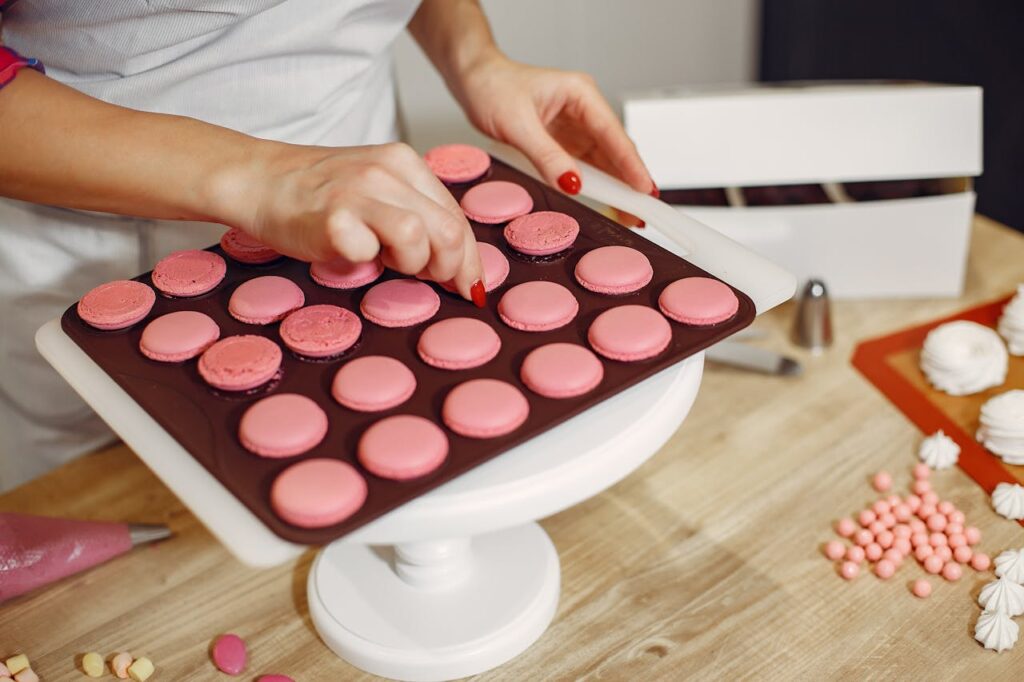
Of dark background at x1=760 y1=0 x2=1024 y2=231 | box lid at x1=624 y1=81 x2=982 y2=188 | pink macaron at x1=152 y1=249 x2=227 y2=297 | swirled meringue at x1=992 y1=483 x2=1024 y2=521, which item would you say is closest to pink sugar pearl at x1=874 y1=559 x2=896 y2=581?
swirled meringue at x1=992 y1=483 x2=1024 y2=521

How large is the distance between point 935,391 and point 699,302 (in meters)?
0.43

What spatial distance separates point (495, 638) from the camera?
779 millimetres

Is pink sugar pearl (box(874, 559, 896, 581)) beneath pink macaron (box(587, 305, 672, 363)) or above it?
beneath

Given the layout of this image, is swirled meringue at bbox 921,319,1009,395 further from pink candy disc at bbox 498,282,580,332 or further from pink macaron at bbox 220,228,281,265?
pink macaron at bbox 220,228,281,265

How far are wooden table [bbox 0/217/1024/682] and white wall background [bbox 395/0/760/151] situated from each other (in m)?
0.88

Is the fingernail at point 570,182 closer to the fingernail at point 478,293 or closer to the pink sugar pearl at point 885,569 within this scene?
the fingernail at point 478,293

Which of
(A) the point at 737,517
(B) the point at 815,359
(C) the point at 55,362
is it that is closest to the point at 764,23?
(B) the point at 815,359

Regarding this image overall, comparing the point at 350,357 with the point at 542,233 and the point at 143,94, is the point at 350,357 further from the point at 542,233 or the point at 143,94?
the point at 143,94

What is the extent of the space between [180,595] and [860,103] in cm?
88

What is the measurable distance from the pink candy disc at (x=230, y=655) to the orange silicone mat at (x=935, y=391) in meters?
0.67

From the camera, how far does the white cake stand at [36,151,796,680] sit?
0.61 meters

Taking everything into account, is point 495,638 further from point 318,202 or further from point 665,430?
point 318,202

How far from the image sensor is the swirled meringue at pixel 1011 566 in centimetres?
82

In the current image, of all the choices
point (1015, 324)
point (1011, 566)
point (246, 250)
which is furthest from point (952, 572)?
point (246, 250)
